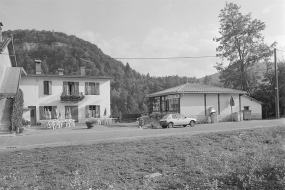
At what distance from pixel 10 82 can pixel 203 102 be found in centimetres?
1931

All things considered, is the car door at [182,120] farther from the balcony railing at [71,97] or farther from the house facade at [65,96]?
the balcony railing at [71,97]

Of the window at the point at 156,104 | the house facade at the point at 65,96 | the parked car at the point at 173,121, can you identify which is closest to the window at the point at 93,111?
the house facade at the point at 65,96

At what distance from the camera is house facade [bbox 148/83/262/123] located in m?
27.3

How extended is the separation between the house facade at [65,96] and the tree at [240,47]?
1983 cm

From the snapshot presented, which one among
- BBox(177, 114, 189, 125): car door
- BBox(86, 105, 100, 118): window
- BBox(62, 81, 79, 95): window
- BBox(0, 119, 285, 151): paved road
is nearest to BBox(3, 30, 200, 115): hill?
BBox(62, 81, 79, 95): window

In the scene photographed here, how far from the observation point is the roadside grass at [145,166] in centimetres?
620

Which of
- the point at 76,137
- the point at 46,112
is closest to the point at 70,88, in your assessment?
the point at 46,112

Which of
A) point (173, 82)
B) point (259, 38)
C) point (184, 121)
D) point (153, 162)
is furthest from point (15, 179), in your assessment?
point (173, 82)

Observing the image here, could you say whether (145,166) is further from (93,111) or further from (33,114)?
(33,114)

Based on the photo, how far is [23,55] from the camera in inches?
2228

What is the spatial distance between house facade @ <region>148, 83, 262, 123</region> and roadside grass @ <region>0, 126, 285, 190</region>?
52.7 ft

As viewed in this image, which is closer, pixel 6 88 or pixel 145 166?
pixel 145 166

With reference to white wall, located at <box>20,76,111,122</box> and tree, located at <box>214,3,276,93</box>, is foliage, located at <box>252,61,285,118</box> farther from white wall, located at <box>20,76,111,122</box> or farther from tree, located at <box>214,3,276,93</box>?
white wall, located at <box>20,76,111,122</box>

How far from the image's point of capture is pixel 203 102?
28328 millimetres
